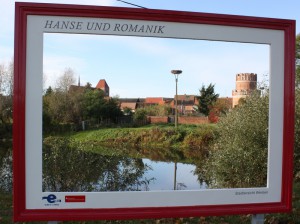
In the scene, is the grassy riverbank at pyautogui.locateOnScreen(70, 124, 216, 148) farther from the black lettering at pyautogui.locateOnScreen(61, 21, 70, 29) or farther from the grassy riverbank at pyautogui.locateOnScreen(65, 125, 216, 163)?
the black lettering at pyautogui.locateOnScreen(61, 21, 70, 29)

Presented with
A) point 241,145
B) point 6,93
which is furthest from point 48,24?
point 6,93

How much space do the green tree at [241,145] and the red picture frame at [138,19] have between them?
5112 millimetres

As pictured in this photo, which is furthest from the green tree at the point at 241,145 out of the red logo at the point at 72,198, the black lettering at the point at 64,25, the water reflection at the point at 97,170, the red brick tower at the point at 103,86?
the black lettering at the point at 64,25

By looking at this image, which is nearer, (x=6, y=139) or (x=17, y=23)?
(x=17, y=23)

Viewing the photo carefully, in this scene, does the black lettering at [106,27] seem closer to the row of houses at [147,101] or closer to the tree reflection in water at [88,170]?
the row of houses at [147,101]

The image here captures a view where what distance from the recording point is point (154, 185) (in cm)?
675

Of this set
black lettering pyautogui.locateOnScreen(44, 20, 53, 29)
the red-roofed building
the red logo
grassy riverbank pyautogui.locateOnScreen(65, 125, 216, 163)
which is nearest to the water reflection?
grassy riverbank pyautogui.locateOnScreen(65, 125, 216, 163)

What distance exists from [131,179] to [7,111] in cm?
723

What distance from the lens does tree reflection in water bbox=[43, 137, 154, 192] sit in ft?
23.9

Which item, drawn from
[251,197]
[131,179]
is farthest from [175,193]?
[131,179]

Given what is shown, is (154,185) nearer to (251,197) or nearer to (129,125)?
(129,125)

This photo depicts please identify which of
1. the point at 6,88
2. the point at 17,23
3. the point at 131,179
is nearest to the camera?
the point at 17,23

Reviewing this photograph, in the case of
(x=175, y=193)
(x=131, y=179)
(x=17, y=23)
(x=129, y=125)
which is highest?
(x=17, y=23)

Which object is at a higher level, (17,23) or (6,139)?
(17,23)
